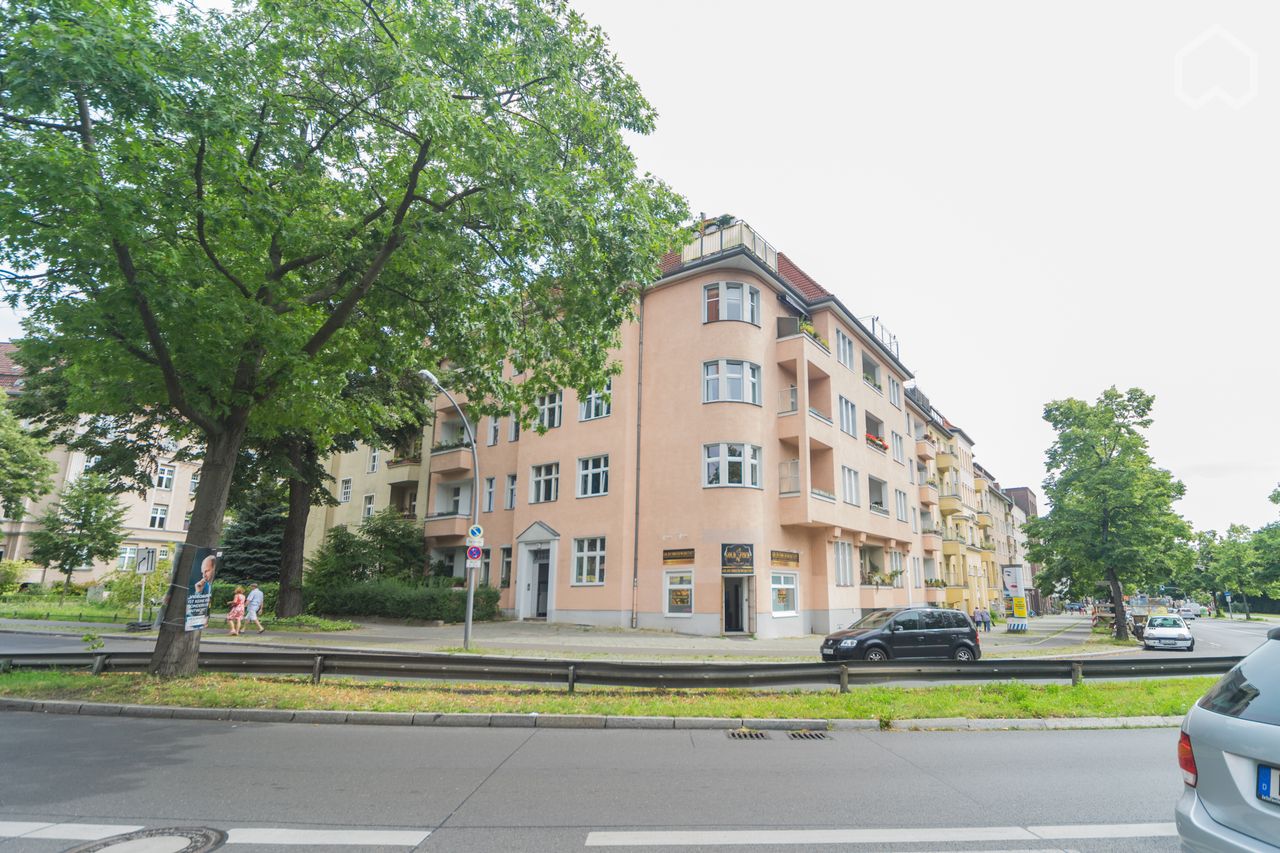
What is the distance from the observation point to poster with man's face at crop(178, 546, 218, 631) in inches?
416

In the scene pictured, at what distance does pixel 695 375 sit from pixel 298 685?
59.9 feet

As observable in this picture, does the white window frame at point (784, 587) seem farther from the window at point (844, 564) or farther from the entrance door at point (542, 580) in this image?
the entrance door at point (542, 580)

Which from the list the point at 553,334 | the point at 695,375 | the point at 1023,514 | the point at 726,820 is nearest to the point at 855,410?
the point at 695,375

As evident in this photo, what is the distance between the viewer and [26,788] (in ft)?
18.5

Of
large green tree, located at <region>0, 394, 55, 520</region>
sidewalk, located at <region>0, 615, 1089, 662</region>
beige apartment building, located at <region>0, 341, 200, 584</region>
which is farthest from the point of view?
beige apartment building, located at <region>0, 341, 200, 584</region>

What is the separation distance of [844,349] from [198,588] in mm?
27606

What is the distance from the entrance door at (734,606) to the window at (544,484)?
872 centimetres

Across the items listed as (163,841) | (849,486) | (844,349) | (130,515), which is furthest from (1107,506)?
(130,515)

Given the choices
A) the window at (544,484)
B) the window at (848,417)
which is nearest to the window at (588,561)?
the window at (544,484)

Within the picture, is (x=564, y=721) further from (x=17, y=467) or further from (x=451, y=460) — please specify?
(x=17, y=467)

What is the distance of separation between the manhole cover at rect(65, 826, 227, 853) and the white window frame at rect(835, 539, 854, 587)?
85.3ft

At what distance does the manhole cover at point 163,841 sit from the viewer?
14.0ft

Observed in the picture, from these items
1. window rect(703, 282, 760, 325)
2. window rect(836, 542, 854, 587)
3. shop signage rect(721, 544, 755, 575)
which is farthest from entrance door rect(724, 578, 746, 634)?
window rect(703, 282, 760, 325)

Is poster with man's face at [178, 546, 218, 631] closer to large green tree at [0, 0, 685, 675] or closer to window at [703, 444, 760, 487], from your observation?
large green tree at [0, 0, 685, 675]
